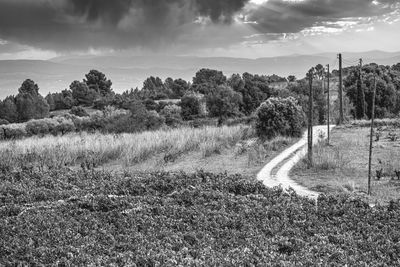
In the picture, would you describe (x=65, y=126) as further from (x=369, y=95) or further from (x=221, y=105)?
(x=369, y=95)

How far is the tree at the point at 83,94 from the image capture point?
8512cm

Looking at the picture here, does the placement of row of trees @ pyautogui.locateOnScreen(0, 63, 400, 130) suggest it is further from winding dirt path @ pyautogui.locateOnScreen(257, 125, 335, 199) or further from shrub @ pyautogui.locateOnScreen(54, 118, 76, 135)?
winding dirt path @ pyautogui.locateOnScreen(257, 125, 335, 199)

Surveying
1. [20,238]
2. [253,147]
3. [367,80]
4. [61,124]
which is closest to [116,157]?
[253,147]

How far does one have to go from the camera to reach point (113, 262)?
8242mm

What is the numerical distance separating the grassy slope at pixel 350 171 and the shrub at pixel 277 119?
4.38m

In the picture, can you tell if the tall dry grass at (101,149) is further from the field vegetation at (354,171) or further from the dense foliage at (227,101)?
the dense foliage at (227,101)

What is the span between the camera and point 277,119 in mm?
31609

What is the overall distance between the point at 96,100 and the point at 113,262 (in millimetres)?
74074

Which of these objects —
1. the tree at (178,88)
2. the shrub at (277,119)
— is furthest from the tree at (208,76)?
the shrub at (277,119)

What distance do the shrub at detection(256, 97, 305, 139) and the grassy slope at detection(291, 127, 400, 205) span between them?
438 centimetres

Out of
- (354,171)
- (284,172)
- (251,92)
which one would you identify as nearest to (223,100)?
(251,92)

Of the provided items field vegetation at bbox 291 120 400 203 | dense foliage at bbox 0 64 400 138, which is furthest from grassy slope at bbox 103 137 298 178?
dense foliage at bbox 0 64 400 138

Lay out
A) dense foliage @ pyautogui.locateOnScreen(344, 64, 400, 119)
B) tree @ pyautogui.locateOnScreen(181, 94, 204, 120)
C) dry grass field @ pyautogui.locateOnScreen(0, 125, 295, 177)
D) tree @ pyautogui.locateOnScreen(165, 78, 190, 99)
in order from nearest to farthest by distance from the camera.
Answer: dry grass field @ pyautogui.locateOnScreen(0, 125, 295, 177) < tree @ pyautogui.locateOnScreen(181, 94, 204, 120) < dense foliage @ pyautogui.locateOnScreen(344, 64, 400, 119) < tree @ pyautogui.locateOnScreen(165, 78, 190, 99)

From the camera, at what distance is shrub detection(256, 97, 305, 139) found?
31.6 metres
